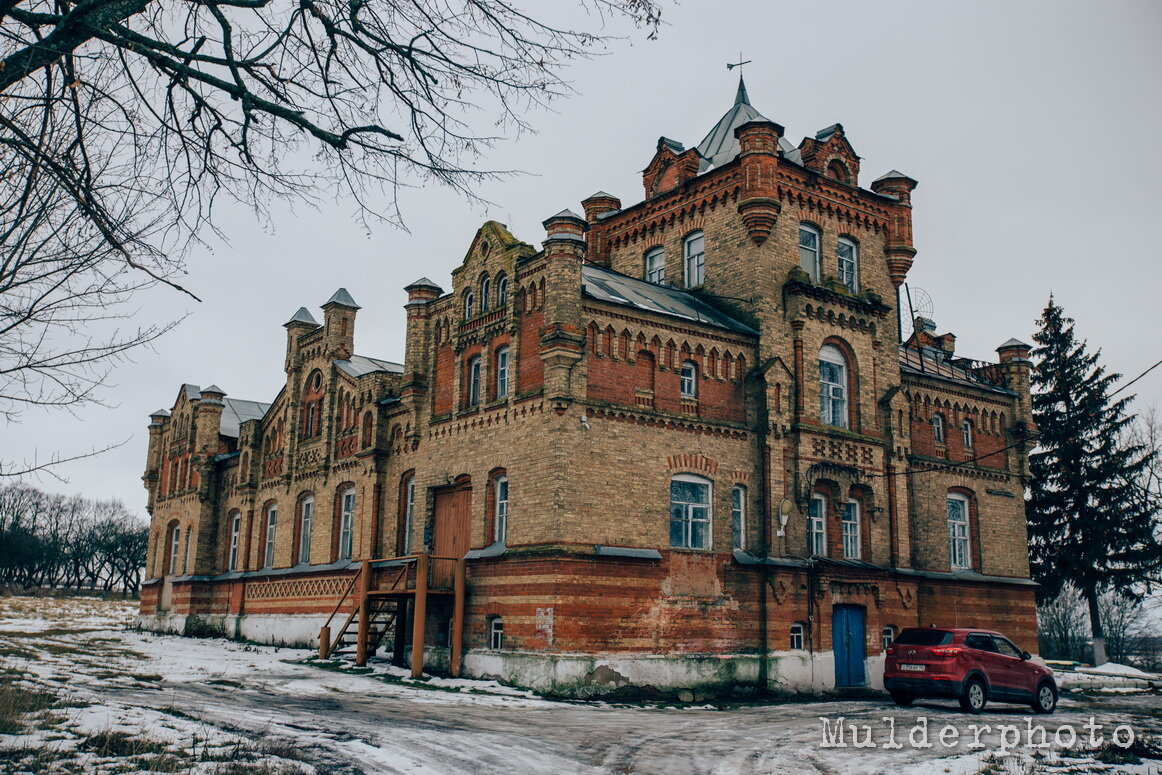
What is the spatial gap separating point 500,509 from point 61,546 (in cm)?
9081

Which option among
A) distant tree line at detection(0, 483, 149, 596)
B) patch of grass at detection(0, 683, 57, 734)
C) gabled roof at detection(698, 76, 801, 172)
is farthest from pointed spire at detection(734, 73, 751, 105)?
distant tree line at detection(0, 483, 149, 596)

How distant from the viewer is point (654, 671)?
70.8 feet

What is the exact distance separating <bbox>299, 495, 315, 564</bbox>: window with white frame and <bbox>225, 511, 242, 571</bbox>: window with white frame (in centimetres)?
464

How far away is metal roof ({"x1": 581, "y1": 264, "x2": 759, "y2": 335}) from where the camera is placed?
938 inches

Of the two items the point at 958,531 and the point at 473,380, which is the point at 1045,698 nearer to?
the point at 958,531

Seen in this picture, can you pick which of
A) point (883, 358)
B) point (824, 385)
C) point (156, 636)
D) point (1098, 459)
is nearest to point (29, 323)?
point (824, 385)

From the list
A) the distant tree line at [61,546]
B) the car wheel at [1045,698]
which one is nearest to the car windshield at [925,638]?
the car wheel at [1045,698]

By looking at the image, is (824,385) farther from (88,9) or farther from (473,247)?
(88,9)

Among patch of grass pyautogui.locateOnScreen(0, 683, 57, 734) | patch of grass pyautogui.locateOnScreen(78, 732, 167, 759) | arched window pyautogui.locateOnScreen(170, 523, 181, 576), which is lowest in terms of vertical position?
patch of grass pyautogui.locateOnScreen(78, 732, 167, 759)

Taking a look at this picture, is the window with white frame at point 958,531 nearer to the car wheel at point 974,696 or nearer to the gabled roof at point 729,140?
the car wheel at point 974,696

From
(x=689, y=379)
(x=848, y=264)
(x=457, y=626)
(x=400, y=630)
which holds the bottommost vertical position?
(x=400, y=630)

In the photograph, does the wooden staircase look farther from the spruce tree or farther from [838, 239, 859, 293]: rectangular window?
the spruce tree

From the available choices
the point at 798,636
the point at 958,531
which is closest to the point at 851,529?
the point at 798,636

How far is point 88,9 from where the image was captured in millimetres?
6793
